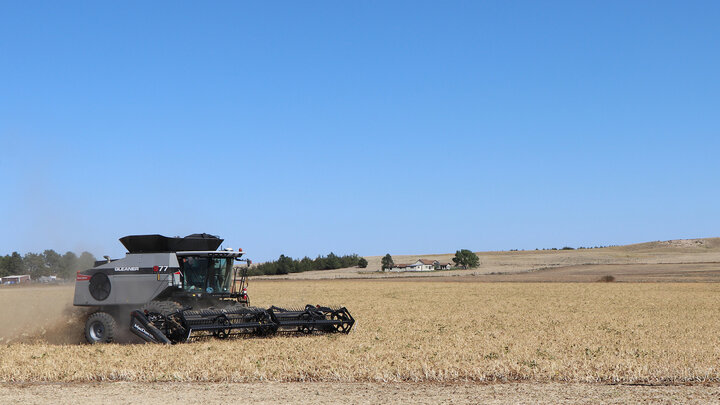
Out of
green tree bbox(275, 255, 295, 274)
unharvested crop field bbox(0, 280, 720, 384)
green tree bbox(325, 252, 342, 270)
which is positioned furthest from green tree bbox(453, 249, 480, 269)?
unharvested crop field bbox(0, 280, 720, 384)

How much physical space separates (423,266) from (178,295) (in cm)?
12448

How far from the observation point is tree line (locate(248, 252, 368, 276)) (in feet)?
370

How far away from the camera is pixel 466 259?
13038 cm

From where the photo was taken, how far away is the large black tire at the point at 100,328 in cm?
1744

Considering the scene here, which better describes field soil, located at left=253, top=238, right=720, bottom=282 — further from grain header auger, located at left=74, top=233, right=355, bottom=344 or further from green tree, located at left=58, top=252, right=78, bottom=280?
grain header auger, located at left=74, top=233, right=355, bottom=344

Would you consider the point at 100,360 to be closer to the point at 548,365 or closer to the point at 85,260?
the point at 85,260

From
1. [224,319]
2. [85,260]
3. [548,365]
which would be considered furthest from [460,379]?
[85,260]

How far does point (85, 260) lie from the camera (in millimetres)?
20766

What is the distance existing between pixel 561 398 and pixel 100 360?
9.19m

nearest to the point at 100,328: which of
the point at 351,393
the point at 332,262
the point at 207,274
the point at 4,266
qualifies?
the point at 207,274

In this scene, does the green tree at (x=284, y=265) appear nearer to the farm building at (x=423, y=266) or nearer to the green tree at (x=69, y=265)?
the farm building at (x=423, y=266)

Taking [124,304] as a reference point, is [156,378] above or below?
below

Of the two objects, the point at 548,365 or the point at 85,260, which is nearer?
the point at 548,365

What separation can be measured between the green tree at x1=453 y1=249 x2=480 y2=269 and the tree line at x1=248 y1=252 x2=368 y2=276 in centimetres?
1847
